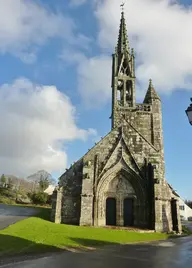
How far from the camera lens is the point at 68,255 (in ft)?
34.1

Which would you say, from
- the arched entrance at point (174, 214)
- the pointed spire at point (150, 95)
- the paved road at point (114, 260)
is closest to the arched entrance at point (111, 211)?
the arched entrance at point (174, 214)

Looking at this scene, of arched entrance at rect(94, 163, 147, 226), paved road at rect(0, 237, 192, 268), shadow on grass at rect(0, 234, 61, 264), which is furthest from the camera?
arched entrance at rect(94, 163, 147, 226)

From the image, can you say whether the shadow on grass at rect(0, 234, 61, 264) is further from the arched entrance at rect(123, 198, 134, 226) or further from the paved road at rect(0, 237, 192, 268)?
the arched entrance at rect(123, 198, 134, 226)

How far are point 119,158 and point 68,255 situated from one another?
12524mm

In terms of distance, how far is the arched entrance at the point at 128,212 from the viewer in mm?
21312

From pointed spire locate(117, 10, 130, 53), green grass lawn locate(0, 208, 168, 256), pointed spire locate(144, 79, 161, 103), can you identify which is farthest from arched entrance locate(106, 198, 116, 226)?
pointed spire locate(117, 10, 130, 53)

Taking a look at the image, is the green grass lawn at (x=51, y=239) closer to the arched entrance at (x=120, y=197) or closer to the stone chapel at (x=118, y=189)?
the stone chapel at (x=118, y=189)

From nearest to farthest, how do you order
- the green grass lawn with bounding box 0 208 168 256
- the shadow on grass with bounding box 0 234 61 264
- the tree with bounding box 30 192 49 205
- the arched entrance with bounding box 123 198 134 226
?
the shadow on grass with bounding box 0 234 61 264 < the green grass lawn with bounding box 0 208 168 256 < the arched entrance with bounding box 123 198 134 226 < the tree with bounding box 30 192 49 205

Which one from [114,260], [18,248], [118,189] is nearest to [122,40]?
[118,189]

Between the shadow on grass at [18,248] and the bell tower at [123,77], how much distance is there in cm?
2050

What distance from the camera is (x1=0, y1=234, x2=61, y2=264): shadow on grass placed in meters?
9.99

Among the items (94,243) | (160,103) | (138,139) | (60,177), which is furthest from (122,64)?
(94,243)

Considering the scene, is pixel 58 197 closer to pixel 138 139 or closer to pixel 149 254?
pixel 138 139

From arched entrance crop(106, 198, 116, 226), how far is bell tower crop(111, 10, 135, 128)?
1119 centimetres
